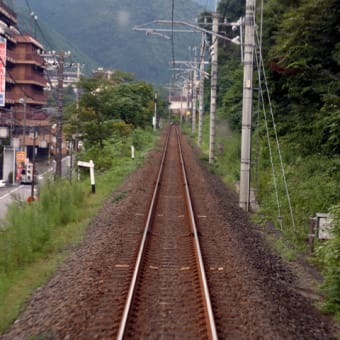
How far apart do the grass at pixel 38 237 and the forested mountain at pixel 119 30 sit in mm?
134451

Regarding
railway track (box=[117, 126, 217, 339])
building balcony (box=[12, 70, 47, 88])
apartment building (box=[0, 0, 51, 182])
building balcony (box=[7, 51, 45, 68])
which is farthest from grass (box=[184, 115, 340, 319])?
building balcony (box=[12, 70, 47, 88])

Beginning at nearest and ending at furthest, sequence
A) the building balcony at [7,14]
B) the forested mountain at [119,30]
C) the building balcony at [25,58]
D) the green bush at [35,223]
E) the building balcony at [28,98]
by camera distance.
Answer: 1. the green bush at [35,223]
2. the building balcony at [7,14]
3. the building balcony at [28,98]
4. the building balcony at [25,58]
5. the forested mountain at [119,30]

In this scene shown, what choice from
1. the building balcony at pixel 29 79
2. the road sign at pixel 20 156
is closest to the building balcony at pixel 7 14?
the building balcony at pixel 29 79

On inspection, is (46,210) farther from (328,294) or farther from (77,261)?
(328,294)

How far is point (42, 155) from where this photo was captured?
54.0 metres

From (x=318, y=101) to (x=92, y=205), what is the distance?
7947 mm

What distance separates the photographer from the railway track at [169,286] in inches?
255

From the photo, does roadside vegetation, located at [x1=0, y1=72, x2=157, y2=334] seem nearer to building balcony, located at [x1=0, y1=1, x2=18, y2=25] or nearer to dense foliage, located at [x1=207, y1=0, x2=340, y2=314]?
dense foliage, located at [x1=207, y1=0, x2=340, y2=314]

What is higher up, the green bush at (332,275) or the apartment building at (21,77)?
the apartment building at (21,77)

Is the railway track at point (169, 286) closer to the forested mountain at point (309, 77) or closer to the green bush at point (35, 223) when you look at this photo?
the green bush at point (35, 223)

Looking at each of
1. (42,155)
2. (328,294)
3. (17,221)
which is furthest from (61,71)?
(42,155)

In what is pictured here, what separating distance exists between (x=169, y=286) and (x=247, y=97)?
8.27 metres

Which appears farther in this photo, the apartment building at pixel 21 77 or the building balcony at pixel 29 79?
the building balcony at pixel 29 79

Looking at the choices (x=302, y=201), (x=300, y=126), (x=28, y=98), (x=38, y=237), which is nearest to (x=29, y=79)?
(x=28, y=98)
